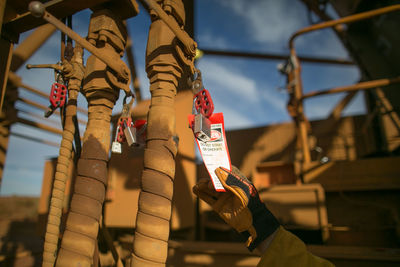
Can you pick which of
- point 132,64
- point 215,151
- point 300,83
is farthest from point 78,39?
point 132,64

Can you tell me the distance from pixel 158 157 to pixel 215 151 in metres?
0.33

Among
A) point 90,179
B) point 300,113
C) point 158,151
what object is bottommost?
point 90,179

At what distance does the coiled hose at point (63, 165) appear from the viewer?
1.82 metres

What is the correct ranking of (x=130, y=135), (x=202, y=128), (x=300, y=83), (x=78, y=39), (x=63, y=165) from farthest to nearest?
1. (x=300, y=83)
2. (x=63, y=165)
3. (x=130, y=135)
4. (x=78, y=39)
5. (x=202, y=128)

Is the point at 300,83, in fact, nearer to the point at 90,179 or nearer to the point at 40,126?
the point at 90,179

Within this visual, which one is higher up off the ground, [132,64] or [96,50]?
[132,64]

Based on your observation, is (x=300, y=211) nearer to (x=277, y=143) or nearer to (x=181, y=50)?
(x=181, y=50)

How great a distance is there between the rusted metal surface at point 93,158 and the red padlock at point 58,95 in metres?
0.26

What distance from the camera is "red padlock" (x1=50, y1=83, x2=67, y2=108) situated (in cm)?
202

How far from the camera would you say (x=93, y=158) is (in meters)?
1.76

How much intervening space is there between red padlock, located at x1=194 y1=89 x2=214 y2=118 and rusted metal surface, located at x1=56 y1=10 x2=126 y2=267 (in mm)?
797

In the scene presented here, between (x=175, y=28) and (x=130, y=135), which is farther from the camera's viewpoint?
(x=130, y=135)

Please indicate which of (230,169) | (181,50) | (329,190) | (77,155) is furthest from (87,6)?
(329,190)

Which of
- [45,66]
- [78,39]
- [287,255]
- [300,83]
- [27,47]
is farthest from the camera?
[300,83]
